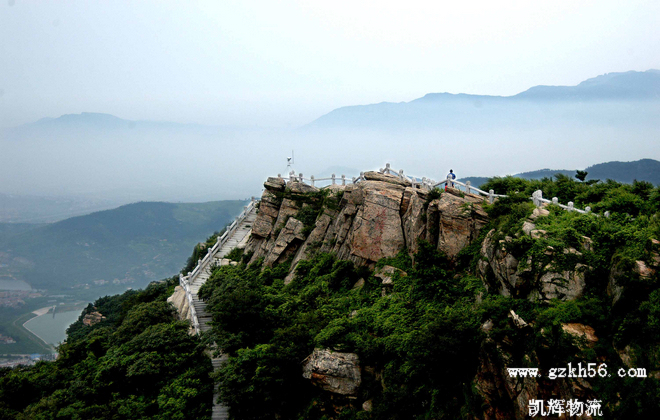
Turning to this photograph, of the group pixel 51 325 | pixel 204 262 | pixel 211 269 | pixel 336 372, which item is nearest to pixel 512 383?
pixel 336 372

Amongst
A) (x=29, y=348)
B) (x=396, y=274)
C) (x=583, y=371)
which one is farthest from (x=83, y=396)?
(x=29, y=348)

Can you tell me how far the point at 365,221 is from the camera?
20.3 meters

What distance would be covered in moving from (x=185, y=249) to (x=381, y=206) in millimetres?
142846

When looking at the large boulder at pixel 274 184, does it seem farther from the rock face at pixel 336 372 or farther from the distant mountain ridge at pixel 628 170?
the distant mountain ridge at pixel 628 170

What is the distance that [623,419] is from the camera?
8.48m

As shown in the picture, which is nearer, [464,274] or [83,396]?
[464,274]

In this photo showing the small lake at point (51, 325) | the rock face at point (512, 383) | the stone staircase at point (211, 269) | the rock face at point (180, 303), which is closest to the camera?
the rock face at point (512, 383)

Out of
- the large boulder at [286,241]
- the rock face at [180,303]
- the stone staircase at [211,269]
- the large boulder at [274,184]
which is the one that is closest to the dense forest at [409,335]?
the stone staircase at [211,269]

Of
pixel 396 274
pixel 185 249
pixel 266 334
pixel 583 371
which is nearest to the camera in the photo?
pixel 583 371

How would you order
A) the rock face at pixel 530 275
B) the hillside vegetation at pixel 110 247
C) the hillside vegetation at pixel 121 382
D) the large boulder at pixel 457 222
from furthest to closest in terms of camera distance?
the hillside vegetation at pixel 110 247
the hillside vegetation at pixel 121 382
the large boulder at pixel 457 222
the rock face at pixel 530 275

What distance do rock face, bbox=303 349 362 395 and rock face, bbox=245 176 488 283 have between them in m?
5.54

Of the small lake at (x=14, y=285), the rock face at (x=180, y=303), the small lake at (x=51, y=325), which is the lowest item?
the small lake at (x=51, y=325)

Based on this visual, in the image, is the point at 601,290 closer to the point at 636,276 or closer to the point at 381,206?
the point at 636,276

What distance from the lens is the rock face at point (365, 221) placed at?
16844mm
